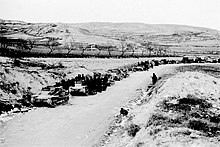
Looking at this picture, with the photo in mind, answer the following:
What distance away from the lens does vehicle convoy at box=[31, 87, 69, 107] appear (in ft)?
82.1

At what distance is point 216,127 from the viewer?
14562mm

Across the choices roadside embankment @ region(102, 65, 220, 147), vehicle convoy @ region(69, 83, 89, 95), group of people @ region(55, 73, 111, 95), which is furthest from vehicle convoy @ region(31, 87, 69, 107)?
roadside embankment @ region(102, 65, 220, 147)

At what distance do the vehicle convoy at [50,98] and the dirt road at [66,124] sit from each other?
0.71m

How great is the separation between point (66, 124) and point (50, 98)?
559 centimetres

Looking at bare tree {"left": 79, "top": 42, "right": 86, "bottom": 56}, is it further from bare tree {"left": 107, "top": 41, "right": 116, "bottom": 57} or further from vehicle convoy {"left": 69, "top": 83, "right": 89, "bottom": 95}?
vehicle convoy {"left": 69, "top": 83, "right": 89, "bottom": 95}

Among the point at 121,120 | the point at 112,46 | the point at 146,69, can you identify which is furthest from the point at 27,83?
the point at 112,46

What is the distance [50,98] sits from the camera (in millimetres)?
25312

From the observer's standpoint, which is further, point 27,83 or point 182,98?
point 27,83

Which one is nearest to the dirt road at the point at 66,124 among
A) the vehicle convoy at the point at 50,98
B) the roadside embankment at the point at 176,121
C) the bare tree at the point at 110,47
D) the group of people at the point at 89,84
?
the vehicle convoy at the point at 50,98

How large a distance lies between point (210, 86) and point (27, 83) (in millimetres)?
17235

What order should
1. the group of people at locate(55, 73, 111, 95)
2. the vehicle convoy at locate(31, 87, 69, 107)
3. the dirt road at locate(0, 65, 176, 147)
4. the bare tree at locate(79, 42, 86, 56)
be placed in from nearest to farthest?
the dirt road at locate(0, 65, 176, 147), the vehicle convoy at locate(31, 87, 69, 107), the group of people at locate(55, 73, 111, 95), the bare tree at locate(79, 42, 86, 56)

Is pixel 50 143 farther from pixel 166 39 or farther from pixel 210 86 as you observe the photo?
pixel 166 39

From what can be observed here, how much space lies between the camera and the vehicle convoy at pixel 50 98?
2503 cm

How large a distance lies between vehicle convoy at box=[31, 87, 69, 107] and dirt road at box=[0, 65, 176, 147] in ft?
2.34
